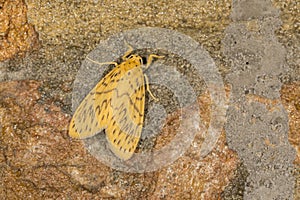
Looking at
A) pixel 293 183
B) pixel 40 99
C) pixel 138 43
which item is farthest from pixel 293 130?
pixel 40 99

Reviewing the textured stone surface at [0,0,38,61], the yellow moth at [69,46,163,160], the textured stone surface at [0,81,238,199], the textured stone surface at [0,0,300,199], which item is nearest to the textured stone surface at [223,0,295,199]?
the textured stone surface at [0,0,300,199]

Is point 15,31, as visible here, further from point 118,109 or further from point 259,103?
point 259,103

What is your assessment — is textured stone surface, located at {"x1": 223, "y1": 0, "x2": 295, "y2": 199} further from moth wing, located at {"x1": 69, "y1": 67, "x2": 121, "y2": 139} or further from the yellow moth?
moth wing, located at {"x1": 69, "y1": 67, "x2": 121, "y2": 139}

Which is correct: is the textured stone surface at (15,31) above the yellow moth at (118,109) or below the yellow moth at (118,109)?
above

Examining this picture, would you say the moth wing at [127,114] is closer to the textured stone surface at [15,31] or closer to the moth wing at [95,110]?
the moth wing at [95,110]

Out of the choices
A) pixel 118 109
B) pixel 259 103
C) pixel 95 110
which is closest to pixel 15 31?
pixel 95 110

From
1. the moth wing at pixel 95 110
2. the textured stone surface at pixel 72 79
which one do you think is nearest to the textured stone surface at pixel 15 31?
the textured stone surface at pixel 72 79
